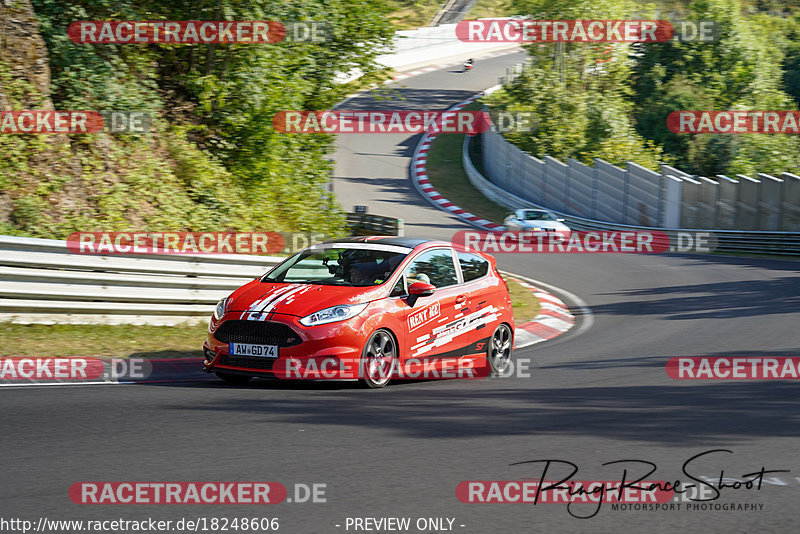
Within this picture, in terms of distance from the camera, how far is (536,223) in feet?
98.5

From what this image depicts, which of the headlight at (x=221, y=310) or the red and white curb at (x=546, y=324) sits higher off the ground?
the headlight at (x=221, y=310)

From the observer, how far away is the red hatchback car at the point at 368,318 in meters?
8.62

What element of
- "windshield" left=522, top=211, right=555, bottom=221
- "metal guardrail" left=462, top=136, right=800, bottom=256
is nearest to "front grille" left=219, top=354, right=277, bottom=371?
"metal guardrail" left=462, top=136, right=800, bottom=256

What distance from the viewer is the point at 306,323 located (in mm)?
8602

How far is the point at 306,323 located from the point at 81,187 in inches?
Answer: 283

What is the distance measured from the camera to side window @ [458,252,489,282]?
10.7 metres

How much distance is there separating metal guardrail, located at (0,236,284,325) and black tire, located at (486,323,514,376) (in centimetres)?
413

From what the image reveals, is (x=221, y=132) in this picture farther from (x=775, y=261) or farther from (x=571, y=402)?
(x=775, y=261)

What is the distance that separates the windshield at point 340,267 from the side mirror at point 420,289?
0.97 ft

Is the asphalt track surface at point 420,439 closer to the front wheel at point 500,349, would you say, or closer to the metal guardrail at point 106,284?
the front wheel at point 500,349

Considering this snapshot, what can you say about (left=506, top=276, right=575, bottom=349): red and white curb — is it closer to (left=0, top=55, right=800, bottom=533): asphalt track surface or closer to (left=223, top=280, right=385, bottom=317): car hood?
(left=0, top=55, right=800, bottom=533): asphalt track surface

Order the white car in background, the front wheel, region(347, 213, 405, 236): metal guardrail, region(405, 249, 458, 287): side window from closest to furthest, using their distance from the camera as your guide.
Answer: region(405, 249, 458, 287): side window < the front wheel < region(347, 213, 405, 236): metal guardrail < the white car in background

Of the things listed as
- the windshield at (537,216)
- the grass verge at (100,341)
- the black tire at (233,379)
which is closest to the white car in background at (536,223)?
the windshield at (537,216)

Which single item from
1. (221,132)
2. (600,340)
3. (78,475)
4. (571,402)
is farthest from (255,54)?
(78,475)
